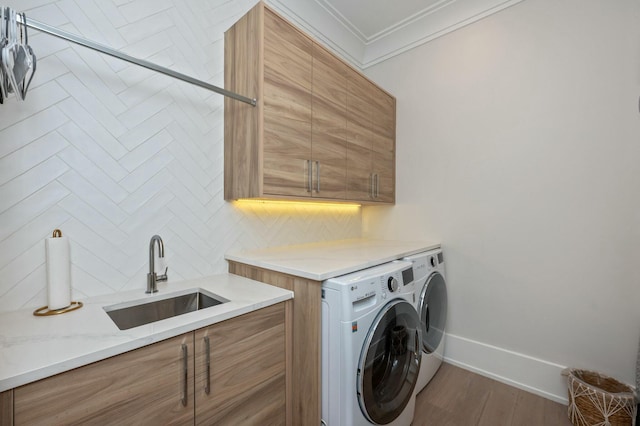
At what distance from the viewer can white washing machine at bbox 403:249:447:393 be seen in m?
1.72

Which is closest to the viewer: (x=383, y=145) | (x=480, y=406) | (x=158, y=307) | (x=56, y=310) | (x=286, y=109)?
(x=56, y=310)

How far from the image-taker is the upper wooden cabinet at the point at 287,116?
4.84 ft

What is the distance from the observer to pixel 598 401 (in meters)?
1.42

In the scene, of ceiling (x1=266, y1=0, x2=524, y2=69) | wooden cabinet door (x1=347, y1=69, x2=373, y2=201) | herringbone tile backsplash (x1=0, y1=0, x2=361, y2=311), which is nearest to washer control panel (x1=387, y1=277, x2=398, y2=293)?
wooden cabinet door (x1=347, y1=69, x2=373, y2=201)

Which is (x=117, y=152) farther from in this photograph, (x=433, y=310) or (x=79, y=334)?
(x=433, y=310)

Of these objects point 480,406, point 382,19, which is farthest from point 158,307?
point 382,19

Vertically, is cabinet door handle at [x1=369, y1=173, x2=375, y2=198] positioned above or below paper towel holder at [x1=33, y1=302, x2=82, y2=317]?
above

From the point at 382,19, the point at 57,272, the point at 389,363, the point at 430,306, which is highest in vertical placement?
the point at 382,19

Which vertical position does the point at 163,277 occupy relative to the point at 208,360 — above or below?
above

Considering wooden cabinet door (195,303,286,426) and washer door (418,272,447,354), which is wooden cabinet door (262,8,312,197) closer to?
wooden cabinet door (195,303,286,426)

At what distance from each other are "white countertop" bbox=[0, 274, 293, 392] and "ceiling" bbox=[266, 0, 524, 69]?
208 cm

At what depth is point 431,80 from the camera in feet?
7.63

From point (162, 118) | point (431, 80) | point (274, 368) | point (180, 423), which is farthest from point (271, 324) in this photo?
point (431, 80)

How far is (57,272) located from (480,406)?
7.76 feet
